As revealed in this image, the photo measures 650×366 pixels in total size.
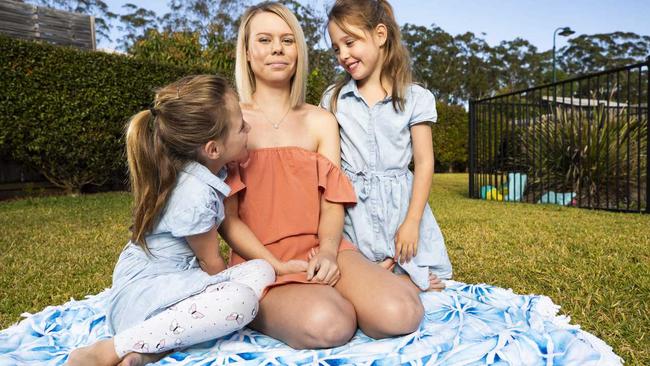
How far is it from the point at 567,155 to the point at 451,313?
236 inches

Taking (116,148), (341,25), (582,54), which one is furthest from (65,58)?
(582,54)

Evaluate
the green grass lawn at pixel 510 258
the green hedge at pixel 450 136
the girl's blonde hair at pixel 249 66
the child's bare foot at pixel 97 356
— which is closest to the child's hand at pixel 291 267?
the child's bare foot at pixel 97 356

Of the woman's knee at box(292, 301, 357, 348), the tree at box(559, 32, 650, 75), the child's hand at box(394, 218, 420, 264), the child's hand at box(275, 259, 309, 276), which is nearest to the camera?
the woman's knee at box(292, 301, 357, 348)

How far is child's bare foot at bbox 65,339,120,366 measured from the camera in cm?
154

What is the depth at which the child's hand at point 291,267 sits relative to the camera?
1.93 metres

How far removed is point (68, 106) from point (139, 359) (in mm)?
6250

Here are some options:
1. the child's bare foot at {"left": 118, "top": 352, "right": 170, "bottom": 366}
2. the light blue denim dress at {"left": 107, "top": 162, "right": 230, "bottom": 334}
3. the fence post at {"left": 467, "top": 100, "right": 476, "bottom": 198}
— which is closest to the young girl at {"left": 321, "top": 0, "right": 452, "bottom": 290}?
the light blue denim dress at {"left": 107, "top": 162, "right": 230, "bottom": 334}

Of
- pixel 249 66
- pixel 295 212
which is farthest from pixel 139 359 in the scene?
pixel 249 66

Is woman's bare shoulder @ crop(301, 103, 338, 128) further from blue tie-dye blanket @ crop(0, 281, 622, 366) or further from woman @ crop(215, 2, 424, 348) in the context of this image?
blue tie-dye blanket @ crop(0, 281, 622, 366)

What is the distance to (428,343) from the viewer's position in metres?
1.74

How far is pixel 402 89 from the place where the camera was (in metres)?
2.34

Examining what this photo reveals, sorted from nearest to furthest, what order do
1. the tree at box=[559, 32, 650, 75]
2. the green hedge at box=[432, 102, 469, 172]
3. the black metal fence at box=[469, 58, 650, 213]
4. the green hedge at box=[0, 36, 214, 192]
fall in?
the green hedge at box=[0, 36, 214, 192] < the black metal fence at box=[469, 58, 650, 213] < the green hedge at box=[432, 102, 469, 172] < the tree at box=[559, 32, 650, 75]

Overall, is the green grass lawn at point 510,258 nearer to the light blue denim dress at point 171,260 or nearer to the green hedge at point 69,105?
the light blue denim dress at point 171,260

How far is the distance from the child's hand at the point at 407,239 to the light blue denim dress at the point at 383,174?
0.19 feet
